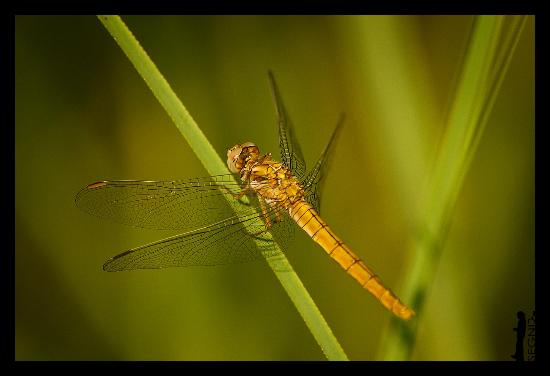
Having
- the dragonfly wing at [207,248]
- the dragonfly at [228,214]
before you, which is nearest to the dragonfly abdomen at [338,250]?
the dragonfly at [228,214]

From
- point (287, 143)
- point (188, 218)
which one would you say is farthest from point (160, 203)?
point (287, 143)

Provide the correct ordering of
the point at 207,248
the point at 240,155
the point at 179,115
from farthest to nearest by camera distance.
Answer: the point at 240,155 < the point at 207,248 < the point at 179,115

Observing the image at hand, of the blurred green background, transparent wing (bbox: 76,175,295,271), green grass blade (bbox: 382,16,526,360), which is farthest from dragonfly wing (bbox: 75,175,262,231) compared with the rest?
green grass blade (bbox: 382,16,526,360)

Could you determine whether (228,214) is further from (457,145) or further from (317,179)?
(457,145)

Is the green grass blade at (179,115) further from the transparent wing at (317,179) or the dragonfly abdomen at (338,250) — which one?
the transparent wing at (317,179)

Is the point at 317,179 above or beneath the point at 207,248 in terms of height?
above

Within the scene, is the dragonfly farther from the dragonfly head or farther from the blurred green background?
the blurred green background
